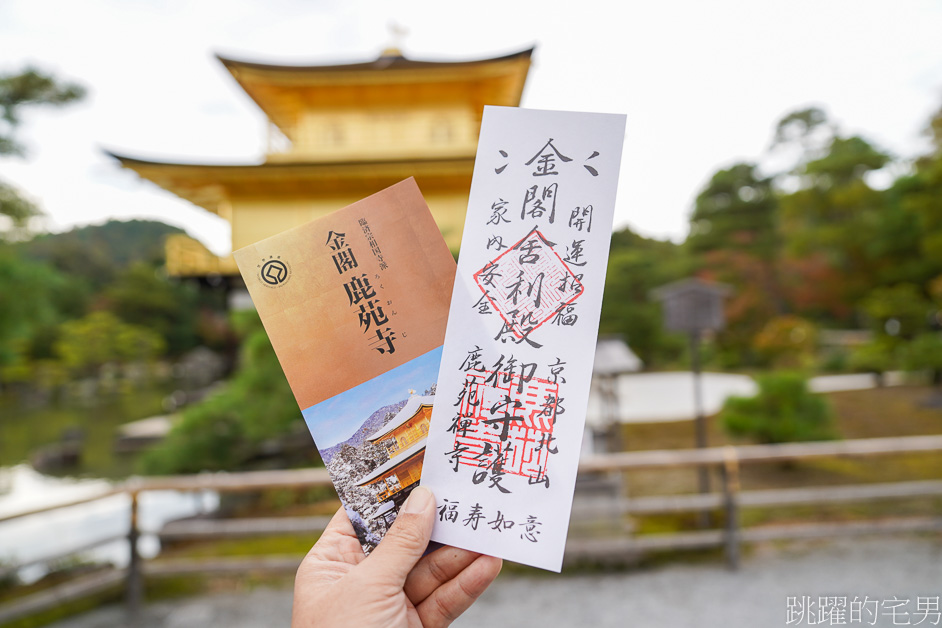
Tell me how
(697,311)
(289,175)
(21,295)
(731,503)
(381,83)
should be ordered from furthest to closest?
(381,83) → (289,175) → (697,311) → (21,295) → (731,503)

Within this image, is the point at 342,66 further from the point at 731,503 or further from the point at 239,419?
the point at 731,503

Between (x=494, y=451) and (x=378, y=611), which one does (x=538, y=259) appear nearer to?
(x=494, y=451)

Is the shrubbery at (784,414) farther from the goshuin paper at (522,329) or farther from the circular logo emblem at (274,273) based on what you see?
the circular logo emblem at (274,273)

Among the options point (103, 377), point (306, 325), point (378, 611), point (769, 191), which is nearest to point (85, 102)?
point (306, 325)

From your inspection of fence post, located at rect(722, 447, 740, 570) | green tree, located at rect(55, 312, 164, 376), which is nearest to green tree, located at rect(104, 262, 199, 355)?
green tree, located at rect(55, 312, 164, 376)

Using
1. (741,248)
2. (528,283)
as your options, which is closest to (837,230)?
(741,248)
